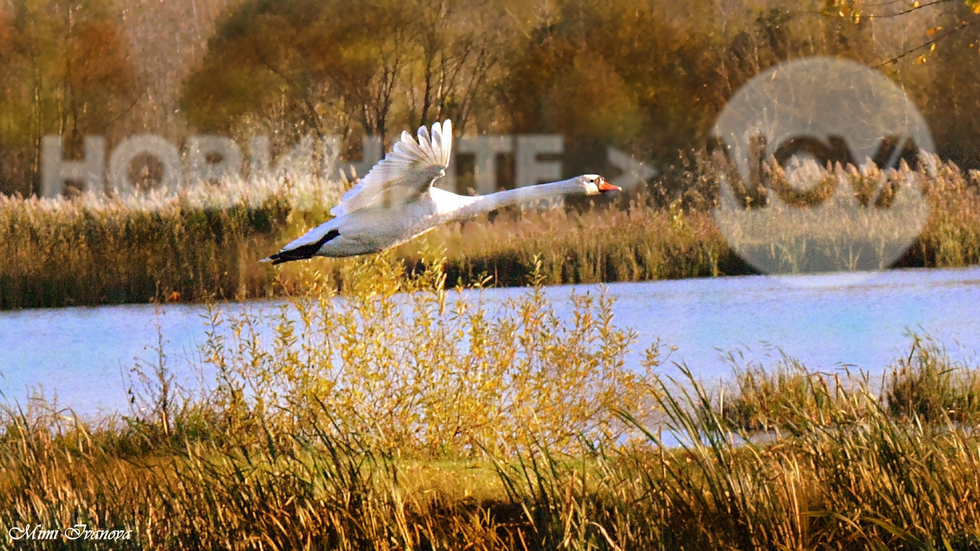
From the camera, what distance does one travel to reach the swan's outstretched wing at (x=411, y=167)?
3.14 m

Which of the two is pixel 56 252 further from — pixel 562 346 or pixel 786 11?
pixel 786 11

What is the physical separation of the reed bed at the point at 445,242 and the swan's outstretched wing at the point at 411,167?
Result: 359 centimetres

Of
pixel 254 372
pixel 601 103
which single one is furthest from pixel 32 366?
pixel 601 103

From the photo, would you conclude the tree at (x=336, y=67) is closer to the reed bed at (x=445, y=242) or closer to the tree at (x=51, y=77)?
the tree at (x=51, y=77)

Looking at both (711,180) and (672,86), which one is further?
(672,86)

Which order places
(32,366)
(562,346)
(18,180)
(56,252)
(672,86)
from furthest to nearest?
(18,180)
(672,86)
(56,252)
(32,366)
(562,346)

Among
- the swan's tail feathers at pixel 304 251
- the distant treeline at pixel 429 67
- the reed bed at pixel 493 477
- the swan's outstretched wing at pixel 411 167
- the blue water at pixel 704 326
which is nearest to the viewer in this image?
the reed bed at pixel 493 477

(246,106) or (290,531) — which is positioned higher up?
(246,106)

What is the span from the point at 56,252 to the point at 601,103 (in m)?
4.25

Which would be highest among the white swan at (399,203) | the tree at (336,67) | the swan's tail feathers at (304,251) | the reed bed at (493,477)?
the tree at (336,67)

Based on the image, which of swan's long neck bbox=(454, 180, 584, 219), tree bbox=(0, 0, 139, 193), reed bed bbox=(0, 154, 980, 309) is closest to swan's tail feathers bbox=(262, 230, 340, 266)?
swan's long neck bbox=(454, 180, 584, 219)

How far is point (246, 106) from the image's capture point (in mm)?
10117

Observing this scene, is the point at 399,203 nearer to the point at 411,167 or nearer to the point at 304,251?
the point at 411,167

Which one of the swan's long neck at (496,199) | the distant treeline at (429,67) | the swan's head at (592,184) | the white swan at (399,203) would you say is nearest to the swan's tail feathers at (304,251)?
the white swan at (399,203)
